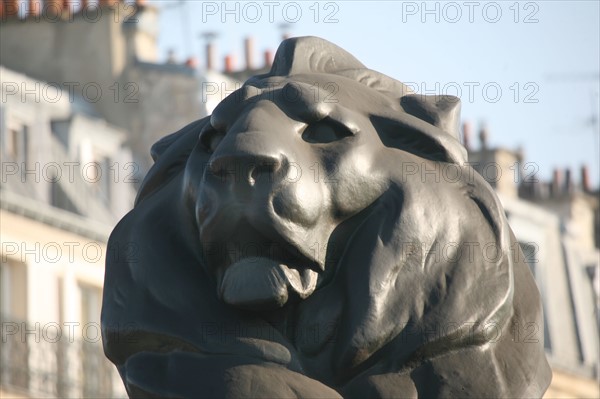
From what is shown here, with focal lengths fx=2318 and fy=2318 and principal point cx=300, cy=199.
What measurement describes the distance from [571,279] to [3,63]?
11.9m

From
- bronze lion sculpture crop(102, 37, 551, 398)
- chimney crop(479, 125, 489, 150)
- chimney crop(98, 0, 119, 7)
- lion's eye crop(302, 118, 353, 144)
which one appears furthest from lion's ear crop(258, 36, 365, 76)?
chimney crop(479, 125, 489, 150)

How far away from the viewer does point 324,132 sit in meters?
4.43

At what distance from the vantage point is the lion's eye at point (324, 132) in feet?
14.5

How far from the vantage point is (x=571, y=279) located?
43.1m

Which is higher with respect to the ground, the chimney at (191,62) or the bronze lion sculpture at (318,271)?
the bronze lion sculpture at (318,271)

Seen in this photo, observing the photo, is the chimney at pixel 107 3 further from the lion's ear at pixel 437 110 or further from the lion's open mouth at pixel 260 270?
the lion's open mouth at pixel 260 270

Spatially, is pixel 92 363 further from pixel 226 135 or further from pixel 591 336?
pixel 226 135

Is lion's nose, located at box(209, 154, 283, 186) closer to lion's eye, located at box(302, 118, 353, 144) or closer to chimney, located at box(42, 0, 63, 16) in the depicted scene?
lion's eye, located at box(302, 118, 353, 144)

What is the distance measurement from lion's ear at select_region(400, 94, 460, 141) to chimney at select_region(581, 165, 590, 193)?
4630cm

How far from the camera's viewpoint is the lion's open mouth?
4.30m

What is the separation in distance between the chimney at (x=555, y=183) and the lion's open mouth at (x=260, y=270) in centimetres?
4528

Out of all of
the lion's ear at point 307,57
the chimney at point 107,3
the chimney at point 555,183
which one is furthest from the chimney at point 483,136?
the lion's ear at point 307,57

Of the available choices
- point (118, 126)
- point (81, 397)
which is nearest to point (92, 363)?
point (81, 397)

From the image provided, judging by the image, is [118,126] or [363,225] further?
[118,126]
